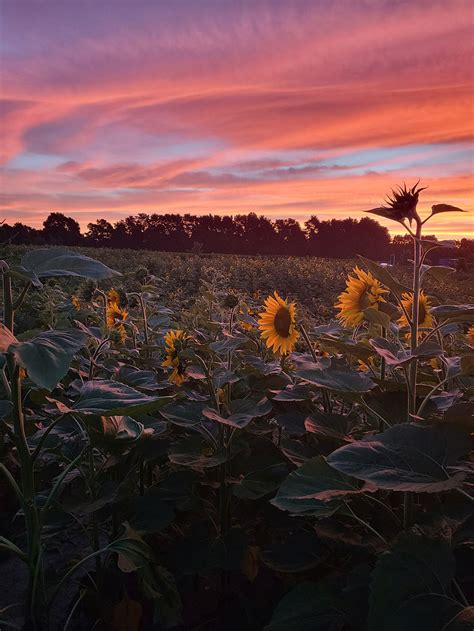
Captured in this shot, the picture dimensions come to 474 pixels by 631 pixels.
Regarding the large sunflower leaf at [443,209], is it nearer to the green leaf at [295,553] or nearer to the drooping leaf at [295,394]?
the drooping leaf at [295,394]

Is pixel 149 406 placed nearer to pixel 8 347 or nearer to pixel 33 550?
pixel 8 347

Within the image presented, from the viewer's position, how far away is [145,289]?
10.2 feet

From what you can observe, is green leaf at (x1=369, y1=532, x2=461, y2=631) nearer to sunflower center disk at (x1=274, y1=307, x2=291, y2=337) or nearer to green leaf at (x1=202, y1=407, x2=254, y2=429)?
green leaf at (x1=202, y1=407, x2=254, y2=429)

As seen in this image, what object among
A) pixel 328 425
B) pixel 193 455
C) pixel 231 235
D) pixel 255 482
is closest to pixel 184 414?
pixel 193 455

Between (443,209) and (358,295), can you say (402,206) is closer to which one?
(443,209)

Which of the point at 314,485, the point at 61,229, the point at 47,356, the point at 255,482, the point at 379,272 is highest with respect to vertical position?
the point at 61,229

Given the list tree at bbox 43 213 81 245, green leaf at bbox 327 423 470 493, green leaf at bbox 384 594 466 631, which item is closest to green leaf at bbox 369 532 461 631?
green leaf at bbox 384 594 466 631

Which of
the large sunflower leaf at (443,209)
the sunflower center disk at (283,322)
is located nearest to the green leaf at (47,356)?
the large sunflower leaf at (443,209)

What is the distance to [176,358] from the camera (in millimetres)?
2031

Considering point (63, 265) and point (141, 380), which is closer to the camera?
point (63, 265)

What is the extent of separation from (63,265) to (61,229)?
138 feet

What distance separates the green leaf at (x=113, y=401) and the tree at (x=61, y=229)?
123ft

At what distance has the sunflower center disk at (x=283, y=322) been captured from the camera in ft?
6.70

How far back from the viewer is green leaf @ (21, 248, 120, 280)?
1032 mm
